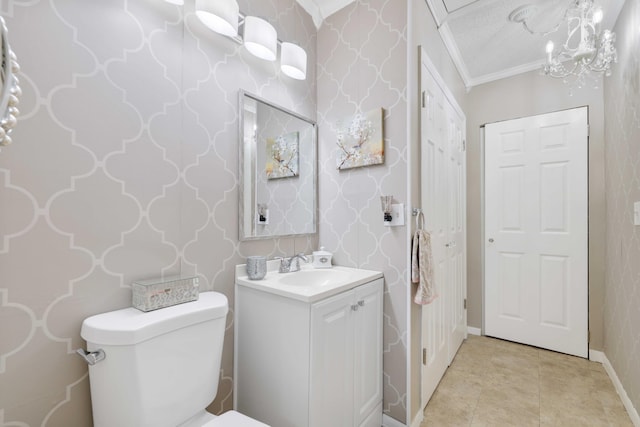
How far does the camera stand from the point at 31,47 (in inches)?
35.1

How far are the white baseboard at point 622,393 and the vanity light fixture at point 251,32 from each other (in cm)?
270

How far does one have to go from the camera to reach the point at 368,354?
1498mm

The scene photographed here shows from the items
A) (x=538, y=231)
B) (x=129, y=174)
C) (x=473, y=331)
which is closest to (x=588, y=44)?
(x=538, y=231)

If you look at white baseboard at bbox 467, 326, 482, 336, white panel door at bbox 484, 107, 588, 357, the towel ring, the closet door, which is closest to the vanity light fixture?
the closet door

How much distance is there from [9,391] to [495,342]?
3.27 meters

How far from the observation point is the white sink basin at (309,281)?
1.22 metres

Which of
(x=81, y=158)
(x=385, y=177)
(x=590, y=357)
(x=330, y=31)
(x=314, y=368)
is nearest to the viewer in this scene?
(x=81, y=158)

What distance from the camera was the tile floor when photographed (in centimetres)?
167

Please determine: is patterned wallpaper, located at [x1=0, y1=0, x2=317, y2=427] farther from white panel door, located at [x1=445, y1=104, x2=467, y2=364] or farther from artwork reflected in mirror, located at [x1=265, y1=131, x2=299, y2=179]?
white panel door, located at [x1=445, y1=104, x2=467, y2=364]

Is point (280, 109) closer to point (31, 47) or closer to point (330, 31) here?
point (330, 31)

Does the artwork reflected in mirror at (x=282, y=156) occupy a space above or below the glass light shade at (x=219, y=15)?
below

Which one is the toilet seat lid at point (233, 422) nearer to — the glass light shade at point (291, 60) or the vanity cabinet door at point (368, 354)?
the vanity cabinet door at point (368, 354)

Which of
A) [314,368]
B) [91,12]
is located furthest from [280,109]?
[314,368]

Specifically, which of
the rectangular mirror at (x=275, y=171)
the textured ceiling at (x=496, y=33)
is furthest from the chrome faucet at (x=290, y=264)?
the textured ceiling at (x=496, y=33)
